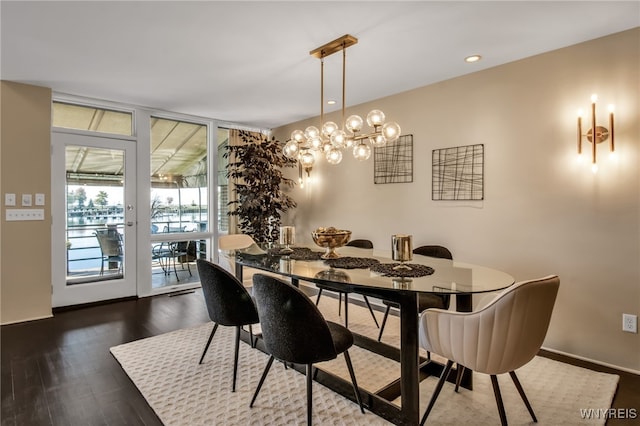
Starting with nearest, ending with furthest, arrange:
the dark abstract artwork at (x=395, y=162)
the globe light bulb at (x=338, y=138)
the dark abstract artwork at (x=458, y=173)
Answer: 1. the globe light bulb at (x=338, y=138)
2. the dark abstract artwork at (x=458, y=173)
3. the dark abstract artwork at (x=395, y=162)

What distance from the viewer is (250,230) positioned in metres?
4.95

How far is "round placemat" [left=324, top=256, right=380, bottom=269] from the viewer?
232cm

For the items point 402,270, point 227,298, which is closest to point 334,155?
point 402,270

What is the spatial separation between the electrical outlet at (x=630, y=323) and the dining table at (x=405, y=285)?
128 centimetres

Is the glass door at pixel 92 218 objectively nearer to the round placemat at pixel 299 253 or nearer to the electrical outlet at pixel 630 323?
the round placemat at pixel 299 253

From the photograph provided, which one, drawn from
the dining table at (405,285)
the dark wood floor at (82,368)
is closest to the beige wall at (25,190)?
the dark wood floor at (82,368)

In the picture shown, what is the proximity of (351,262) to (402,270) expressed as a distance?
417 mm

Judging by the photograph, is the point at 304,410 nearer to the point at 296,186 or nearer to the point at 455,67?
the point at 455,67

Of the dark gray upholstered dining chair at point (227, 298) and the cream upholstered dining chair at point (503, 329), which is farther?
the dark gray upholstered dining chair at point (227, 298)

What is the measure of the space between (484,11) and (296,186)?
357 cm

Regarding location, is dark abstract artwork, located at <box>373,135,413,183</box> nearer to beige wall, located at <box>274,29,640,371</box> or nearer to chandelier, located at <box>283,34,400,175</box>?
beige wall, located at <box>274,29,640,371</box>

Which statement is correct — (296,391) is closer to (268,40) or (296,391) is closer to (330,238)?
(330,238)

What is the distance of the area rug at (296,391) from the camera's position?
1.97m

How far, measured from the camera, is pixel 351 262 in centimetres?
245
